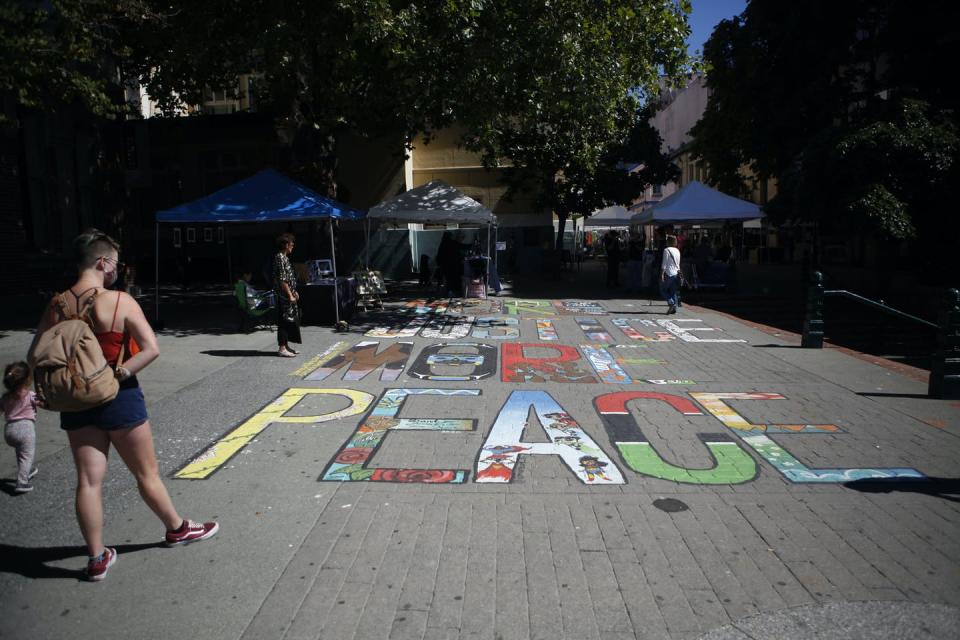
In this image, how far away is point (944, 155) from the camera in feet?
44.0

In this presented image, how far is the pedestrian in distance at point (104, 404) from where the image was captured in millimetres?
3461

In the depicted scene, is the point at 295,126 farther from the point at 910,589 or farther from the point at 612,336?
the point at 910,589

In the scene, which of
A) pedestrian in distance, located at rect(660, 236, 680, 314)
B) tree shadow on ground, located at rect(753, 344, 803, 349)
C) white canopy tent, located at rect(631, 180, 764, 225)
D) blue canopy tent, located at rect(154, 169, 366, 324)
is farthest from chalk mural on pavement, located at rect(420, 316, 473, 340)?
white canopy tent, located at rect(631, 180, 764, 225)

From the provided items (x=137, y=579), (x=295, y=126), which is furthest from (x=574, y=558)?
(x=295, y=126)

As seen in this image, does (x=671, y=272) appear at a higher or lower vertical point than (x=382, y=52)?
lower

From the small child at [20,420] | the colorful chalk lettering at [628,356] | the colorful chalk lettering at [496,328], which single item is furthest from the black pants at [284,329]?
the small child at [20,420]

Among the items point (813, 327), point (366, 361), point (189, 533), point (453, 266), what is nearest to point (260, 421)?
point (189, 533)

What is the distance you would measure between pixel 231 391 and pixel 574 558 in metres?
5.30

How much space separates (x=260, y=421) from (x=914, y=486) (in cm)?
563

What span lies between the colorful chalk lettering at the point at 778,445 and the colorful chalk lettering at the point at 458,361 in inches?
110

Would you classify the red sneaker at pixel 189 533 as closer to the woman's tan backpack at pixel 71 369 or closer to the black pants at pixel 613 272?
the woman's tan backpack at pixel 71 369

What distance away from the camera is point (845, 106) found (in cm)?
1830

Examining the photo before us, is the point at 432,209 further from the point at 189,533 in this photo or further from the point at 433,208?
the point at 189,533

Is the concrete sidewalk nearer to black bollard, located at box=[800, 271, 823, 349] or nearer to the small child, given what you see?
the small child
